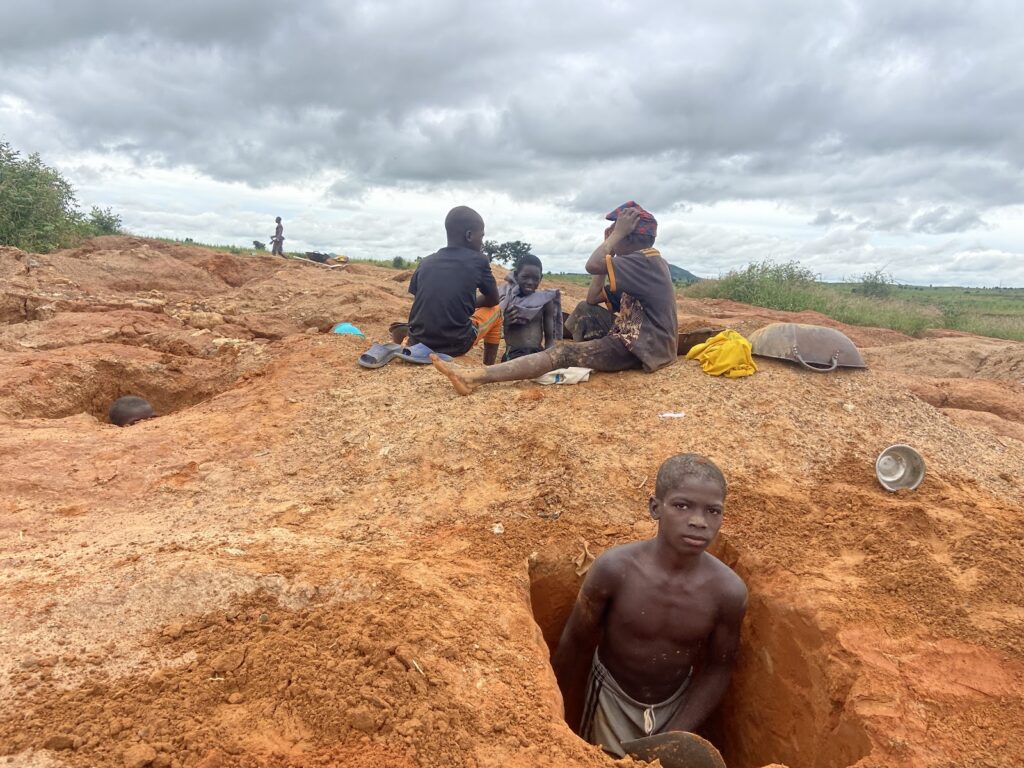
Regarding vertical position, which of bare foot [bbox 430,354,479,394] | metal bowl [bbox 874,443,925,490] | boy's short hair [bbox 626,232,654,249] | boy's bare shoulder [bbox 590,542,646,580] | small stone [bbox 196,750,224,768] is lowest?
small stone [bbox 196,750,224,768]

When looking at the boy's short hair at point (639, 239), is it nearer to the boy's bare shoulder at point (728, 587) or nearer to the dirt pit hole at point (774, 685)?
the dirt pit hole at point (774, 685)

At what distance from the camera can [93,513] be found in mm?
3037

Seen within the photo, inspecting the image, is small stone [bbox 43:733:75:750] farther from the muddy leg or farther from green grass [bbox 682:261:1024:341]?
green grass [bbox 682:261:1024:341]

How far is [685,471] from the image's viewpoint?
2328mm

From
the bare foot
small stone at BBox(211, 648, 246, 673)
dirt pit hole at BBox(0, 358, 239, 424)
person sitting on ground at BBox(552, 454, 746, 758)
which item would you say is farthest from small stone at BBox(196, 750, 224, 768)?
dirt pit hole at BBox(0, 358, 239, 424)

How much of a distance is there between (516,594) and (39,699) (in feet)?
5.01

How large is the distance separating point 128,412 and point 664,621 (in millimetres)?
→ 4535

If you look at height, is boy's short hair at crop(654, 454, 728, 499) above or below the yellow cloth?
below

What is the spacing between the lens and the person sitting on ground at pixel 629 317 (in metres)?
4.59

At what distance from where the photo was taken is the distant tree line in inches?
502

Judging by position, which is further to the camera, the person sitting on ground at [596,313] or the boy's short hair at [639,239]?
the person sitting on ground at [596,313]

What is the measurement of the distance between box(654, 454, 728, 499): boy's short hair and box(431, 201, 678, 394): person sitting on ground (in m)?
2.29

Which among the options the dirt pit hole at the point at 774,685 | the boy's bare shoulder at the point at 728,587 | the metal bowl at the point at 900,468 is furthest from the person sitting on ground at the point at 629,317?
the boy's bare shoulder at the point at 728,587

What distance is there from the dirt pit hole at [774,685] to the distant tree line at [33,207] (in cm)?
1422
